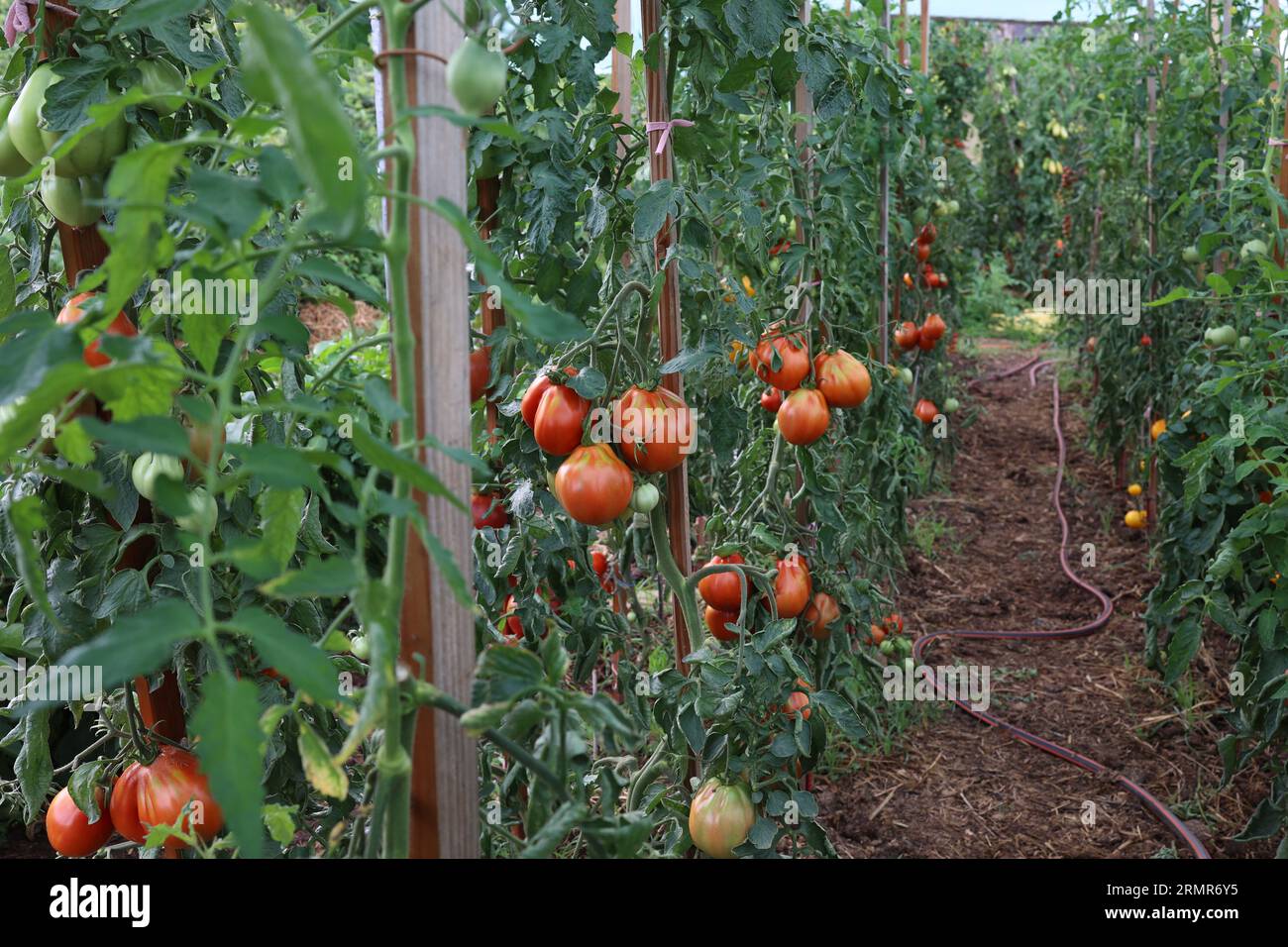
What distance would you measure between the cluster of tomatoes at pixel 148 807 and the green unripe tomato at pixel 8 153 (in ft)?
1.95

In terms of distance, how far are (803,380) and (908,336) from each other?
7.33 feet

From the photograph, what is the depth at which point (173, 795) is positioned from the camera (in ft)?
3.21

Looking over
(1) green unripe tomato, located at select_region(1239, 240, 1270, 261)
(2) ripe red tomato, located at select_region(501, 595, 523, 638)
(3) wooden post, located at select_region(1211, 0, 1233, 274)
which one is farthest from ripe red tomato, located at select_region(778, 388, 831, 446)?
(3) wooden post, located at select_region(1211, 0, 1233, 274)

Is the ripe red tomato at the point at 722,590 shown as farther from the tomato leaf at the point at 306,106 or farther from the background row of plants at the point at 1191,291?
the tomato leaf at the point at 306,106

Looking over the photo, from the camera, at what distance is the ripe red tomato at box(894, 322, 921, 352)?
153 inches

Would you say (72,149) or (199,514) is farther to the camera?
(72,149)

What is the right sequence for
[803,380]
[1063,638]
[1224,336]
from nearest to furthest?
1. [803,380]
2. [1224,336]
3. [1063,638]

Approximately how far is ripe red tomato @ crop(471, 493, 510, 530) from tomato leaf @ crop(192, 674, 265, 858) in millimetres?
1269

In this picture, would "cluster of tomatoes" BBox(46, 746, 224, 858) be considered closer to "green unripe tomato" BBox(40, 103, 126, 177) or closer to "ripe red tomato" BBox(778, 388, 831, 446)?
"green unripe tomato" BBox(40, 103, 126, 177)

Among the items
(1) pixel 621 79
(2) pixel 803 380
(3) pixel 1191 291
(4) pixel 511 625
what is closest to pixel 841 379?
(2) pixel 803 380

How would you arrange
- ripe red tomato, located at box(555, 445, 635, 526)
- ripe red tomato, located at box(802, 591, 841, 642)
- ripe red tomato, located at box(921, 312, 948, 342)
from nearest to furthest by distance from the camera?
ripe red tomato, located at box(555, 445, 635, 526)
ripe red tomato, located at box(802, 591, 841, 642)
ripe red tomato, located at box(921, 312, 948, 342)

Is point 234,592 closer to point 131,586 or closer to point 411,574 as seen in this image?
point 131,586

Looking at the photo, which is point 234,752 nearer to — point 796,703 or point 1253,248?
point 796,703
